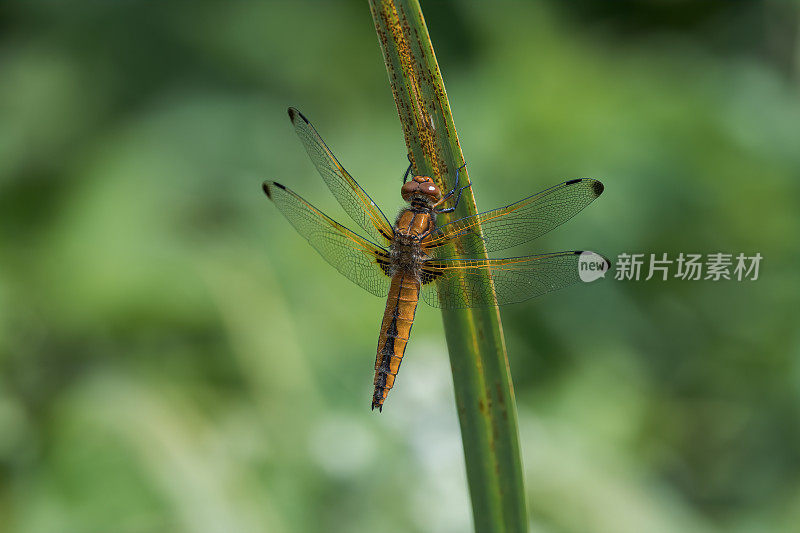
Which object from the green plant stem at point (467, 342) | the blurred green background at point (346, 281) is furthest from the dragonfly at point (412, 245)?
the blurred green background at point (346, 281)

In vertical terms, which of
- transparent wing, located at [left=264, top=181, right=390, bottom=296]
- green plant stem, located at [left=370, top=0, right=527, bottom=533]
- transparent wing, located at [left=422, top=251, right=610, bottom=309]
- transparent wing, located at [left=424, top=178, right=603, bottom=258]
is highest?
transparent wing, located at [left=424, top=178, right=603, bottom=258]

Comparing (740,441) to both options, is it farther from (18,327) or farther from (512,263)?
(18,327)

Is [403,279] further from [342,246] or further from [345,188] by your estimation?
[345,188]

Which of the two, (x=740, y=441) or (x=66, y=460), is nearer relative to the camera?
(x=66, y=460)

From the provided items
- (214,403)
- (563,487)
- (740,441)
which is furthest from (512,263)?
(740,441)

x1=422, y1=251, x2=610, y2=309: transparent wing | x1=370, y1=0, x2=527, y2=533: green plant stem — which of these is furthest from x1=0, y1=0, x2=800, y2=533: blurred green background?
Answer: x1=370, y1=0, x2=527, y2=533: green plant stem

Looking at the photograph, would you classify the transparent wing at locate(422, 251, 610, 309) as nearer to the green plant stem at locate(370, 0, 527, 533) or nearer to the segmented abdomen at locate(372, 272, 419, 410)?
the segmented abdomen at locate(372, 272, 419, 410)
